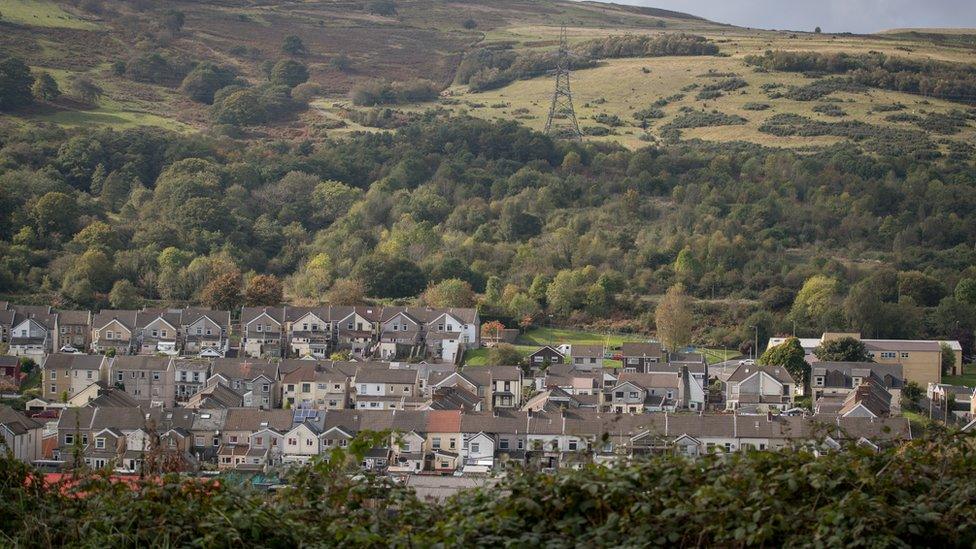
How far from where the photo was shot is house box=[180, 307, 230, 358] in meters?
36.2

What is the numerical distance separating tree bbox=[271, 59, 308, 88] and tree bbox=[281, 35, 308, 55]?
4.49 metres

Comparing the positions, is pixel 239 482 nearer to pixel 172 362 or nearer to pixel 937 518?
pixel 937 518

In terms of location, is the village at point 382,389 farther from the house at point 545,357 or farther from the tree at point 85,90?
the tree at point 85,90

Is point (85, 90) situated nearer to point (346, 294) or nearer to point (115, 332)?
point (346, 294)

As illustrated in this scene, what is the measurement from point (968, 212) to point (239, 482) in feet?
170

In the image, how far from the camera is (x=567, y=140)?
66812 millimetres

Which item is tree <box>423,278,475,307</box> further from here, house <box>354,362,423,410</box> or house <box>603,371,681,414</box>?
house <box>603,371,681,414</box>

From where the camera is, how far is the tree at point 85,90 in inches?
2643

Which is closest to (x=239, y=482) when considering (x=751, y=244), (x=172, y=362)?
(x=172, y=362)

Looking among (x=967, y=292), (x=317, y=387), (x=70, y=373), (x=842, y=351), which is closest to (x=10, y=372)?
(x=70, y=373)

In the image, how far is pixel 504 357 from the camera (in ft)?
113

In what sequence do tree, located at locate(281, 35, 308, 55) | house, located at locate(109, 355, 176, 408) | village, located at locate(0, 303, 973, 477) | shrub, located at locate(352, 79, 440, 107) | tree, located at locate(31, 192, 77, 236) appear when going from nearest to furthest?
village, located at locate(0, 303, 973, 477), house, located at locate(109, 355, 176, 408), tree, located at locate(31, 192, 77, 236), shrub, located at locate(352, 79, 440, 107), tree, located at locate(281, 35, 308, 55)

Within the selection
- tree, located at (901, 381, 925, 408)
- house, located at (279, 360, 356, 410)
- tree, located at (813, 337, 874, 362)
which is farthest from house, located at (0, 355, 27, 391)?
tree, located at (901, 381, 925, 408)

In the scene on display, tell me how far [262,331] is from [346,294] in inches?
154
